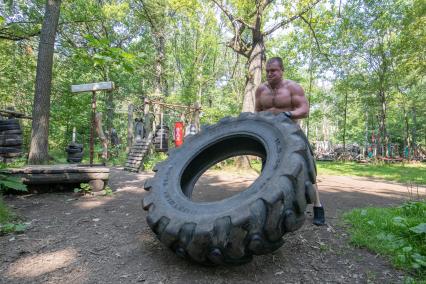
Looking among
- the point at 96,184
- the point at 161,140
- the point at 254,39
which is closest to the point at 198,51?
the point at 161,140

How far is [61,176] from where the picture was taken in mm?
5105

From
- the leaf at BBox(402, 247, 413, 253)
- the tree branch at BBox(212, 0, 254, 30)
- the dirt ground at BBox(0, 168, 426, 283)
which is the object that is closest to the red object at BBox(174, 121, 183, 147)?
the tree branch at BBox(212, 0, 254, 30)

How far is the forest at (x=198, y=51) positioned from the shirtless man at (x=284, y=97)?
6273 millimetres

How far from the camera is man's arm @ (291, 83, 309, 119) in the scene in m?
3.34

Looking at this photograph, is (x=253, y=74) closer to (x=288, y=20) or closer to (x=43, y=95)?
(x=288, y=20)

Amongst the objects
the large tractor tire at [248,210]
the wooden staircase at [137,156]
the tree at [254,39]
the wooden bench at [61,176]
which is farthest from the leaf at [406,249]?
the wooden staircase at [137,156]

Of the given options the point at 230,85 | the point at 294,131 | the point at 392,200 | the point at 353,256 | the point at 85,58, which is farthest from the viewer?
the point at 230,85

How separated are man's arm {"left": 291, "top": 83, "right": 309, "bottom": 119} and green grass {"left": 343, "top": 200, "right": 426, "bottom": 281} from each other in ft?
4.83

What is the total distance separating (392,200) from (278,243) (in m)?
4.30

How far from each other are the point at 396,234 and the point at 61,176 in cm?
523

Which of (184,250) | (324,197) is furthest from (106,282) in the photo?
(324,197)

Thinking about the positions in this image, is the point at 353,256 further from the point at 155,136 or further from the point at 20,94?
the point at 20,94

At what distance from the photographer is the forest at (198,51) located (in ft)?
32.8

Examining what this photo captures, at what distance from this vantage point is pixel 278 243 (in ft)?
7.10
